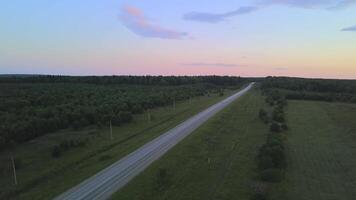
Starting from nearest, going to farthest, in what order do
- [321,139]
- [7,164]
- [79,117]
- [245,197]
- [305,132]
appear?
[245,197] < [7,164] < [321,139] < [305,132] < [79,117]

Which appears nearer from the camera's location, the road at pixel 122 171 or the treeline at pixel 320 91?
the road at pixel 122 171

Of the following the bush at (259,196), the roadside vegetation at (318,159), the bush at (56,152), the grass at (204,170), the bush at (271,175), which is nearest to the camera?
the bush at (259,196)

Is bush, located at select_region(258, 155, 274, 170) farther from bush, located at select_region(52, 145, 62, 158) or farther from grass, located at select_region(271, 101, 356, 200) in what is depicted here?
bush, located at select_region(52, 145, 62, 158)

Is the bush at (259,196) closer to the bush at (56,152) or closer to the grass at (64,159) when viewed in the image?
the grass at (64,159)

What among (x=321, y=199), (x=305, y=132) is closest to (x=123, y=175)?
(x=321, y=199)

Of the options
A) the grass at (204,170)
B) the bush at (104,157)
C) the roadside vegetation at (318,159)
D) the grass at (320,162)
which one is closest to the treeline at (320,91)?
the roadside vegetation at (318,159)

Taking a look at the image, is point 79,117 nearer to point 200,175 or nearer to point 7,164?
point 7,164

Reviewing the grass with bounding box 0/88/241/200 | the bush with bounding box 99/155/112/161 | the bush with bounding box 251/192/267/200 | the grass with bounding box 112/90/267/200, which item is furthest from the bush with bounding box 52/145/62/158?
the bush with bounding box 251/192/267/200
